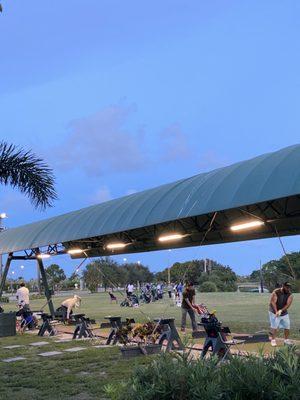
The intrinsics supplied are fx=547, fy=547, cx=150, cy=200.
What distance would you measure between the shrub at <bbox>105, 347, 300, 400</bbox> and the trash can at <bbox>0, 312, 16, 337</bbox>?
47.7 ft

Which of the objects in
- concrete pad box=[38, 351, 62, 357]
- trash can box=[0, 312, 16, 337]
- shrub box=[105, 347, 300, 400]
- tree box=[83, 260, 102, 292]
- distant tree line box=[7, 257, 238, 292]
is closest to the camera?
shrub box=[105, 347, 300, 400]

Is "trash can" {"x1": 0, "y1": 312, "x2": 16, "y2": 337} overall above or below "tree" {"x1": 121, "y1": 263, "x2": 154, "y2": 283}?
below

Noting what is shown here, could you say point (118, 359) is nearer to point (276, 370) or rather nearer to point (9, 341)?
point (9, 341)

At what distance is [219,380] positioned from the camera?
162 inches

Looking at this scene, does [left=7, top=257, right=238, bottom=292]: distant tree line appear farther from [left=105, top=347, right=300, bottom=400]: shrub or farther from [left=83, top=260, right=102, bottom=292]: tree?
[left=105, top=347, right=300, bottom=400]: shrub

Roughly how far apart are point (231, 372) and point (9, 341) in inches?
535

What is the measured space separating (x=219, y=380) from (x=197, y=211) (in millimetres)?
8310

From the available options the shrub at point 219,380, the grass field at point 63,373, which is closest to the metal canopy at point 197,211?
the grass field at point 63,373

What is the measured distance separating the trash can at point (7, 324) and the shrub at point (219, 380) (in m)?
14.5

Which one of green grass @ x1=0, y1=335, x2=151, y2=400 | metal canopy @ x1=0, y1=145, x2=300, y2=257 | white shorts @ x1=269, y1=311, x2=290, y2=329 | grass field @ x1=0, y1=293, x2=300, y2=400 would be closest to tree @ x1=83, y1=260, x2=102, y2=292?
metal canopy @ x1=0, y1=145, x2=300, y2=257

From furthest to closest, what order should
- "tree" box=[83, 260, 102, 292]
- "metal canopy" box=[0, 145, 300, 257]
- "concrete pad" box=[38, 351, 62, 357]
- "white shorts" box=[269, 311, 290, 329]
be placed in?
1. "tree" box=[83, 260, 102, 292]
2. "concrete pad" box=[38, 351, 62, 357]
3. "white shorts" box=[269, 311, 290, 329]
4. "metal canopy" box=[0, 145, 300, 257]

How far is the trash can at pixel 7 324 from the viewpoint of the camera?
1812 centimetres

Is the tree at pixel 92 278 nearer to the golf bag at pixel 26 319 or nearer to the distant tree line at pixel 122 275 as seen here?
the distant tree line at pixel 122 275

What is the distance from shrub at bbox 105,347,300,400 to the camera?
3955 millimetres
